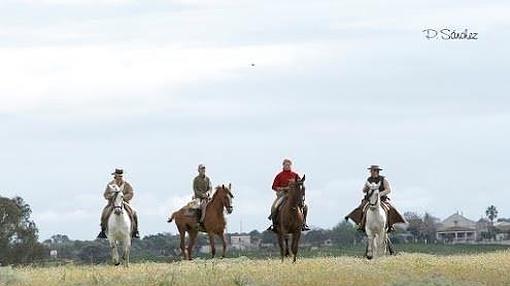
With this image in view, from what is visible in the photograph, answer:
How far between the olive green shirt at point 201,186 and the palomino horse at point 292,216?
15.7 feet

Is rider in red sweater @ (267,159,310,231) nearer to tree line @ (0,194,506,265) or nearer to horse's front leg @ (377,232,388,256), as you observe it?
horse's front leg @ (377,232,388,256)

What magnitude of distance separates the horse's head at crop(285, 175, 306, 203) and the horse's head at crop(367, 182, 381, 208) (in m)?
1.96

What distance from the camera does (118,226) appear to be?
39.7 m

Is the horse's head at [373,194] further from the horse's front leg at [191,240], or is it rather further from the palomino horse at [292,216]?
the horse's front leg at [191,240]

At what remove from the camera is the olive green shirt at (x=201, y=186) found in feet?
148

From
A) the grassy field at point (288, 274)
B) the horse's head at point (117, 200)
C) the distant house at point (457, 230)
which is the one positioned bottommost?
the grassy field at point (288, 274)

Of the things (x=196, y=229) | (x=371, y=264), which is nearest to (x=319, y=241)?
(x=196, y=229)

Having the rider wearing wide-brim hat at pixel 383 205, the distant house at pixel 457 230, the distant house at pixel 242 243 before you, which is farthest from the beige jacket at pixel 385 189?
the distant house at pixel 457 230

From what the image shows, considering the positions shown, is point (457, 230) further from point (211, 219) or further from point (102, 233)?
point (102, 233)

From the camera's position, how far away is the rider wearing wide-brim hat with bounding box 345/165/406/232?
1620 inches

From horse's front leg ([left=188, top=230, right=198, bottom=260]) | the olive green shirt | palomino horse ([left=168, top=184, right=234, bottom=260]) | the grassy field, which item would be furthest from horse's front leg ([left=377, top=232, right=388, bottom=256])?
horse's front leg ([left=188, top=230, right=198, bottom=260])

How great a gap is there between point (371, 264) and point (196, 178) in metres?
9.96

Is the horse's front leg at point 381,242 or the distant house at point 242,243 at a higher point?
the distant house at point 242,243

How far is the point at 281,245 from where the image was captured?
40938 millimetres
